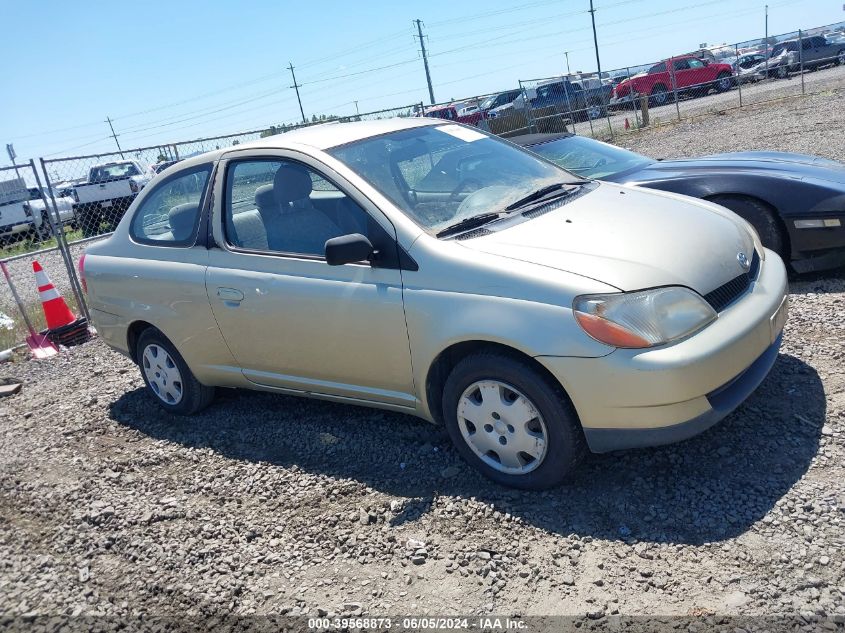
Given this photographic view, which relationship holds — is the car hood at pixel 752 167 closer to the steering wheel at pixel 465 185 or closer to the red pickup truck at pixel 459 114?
the steering wheel at pixel 465 185

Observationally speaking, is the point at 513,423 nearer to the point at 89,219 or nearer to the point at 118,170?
the point at 89,219

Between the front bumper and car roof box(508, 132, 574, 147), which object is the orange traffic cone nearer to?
car roof box(508, 132, 574, 147)

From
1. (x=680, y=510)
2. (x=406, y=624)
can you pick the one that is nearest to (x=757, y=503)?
(x=680, y=510)

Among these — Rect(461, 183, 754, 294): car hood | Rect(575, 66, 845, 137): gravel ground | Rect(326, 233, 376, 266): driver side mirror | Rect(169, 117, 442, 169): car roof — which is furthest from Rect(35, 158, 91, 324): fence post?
Rect(575, 66, 845, 137): gravel ground

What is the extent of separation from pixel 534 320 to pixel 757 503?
122cm

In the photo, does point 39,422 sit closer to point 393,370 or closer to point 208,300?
point 208,300

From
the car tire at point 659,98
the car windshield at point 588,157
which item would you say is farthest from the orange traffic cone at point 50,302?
the car tire at point 659,98

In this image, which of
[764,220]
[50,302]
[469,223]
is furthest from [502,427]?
[50,302]

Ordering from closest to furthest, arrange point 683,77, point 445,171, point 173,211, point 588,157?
point 445,171, point 173,211, point 588,157, point 683,77

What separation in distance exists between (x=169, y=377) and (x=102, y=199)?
1235cm

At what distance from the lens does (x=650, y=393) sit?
2977mm

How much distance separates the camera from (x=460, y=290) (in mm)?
3365

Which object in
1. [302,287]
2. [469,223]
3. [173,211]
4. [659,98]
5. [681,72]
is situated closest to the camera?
[469,223]

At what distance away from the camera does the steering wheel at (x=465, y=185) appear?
401 cm
